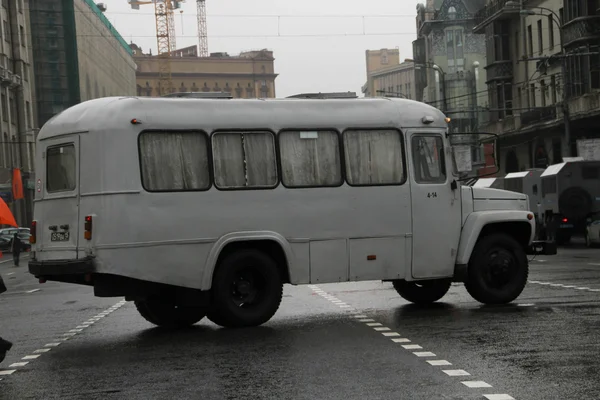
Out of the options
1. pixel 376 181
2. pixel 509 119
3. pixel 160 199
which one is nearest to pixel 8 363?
pixel 160 199

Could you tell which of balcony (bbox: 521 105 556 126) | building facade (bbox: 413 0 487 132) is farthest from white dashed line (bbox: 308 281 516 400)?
building facade (bbox: 413 0 487 132)

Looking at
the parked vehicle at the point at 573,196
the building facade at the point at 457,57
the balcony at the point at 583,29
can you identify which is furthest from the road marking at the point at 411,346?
the building facade at the point at 457,57

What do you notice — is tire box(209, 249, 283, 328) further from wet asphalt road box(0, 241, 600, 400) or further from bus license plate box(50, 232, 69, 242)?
bus license plate box(50, 232, 69, 242)

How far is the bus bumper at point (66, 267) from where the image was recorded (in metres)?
14.3

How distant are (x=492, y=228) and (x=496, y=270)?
64cm

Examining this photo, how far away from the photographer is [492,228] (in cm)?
1722

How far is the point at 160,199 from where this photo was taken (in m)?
14.8

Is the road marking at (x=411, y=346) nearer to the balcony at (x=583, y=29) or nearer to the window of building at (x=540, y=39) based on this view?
the balcony at (x=583, y=29)

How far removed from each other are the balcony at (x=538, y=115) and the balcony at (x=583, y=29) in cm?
409

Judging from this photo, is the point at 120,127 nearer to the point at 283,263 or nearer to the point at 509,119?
the point at 283,263

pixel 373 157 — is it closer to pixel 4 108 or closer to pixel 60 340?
pixel 60 340

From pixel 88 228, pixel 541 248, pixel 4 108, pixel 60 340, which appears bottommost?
pixel 60 340

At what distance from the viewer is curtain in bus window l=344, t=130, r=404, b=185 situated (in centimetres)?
1595

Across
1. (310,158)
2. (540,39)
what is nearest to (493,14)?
(540,39)
